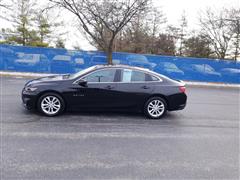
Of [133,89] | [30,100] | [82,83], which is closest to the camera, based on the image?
[30,100]

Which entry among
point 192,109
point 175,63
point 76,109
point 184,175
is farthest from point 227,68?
point 184,175

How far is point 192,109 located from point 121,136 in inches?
161

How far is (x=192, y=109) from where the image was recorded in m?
8.02

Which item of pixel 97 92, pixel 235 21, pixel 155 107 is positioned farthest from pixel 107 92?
pixel 235 21

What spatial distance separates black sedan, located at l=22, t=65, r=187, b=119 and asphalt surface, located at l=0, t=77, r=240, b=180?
0.32 m

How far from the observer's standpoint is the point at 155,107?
652 centimetres

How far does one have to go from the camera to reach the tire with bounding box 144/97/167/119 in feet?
21.3

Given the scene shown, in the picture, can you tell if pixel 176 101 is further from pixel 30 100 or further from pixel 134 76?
pixel 30 100

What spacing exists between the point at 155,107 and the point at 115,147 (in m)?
2.57

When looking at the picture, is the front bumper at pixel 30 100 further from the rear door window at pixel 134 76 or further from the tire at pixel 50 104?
the rear door window at pixel 134 76

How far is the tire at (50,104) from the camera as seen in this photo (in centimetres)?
598

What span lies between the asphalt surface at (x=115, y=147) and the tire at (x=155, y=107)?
271 millimetres

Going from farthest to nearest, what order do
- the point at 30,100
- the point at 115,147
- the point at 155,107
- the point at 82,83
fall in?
the point at 155,107, the point at 82,83, the point at 30,100, the point at 115,147

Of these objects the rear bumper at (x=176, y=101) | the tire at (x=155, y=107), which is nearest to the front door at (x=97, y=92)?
the tire at (x=155, y=107)
